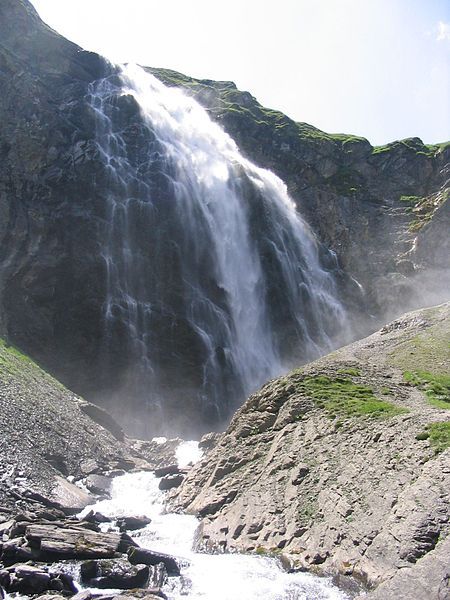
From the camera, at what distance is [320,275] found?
7450cm

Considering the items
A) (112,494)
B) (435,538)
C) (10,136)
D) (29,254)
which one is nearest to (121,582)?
(435,538)

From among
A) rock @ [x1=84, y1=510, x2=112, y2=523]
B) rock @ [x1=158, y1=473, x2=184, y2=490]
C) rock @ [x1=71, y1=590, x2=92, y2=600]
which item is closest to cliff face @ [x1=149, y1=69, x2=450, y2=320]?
rock @ [x1=158, y1=473, x2=184, y2=490]

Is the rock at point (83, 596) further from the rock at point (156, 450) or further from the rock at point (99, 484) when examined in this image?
the rock at point (156, 450)

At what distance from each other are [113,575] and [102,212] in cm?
5075

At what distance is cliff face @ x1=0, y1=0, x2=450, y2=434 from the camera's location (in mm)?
54375

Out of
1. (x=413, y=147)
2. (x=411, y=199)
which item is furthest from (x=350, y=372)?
(x=413, y=147)

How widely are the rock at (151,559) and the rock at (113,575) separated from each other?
1.96ft

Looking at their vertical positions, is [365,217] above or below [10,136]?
below

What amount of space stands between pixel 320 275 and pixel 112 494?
4952 cm

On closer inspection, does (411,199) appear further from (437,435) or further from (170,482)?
(437,435)

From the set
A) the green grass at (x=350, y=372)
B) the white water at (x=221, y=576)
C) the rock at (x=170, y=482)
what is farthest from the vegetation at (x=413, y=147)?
the white water at (x=221, y=576)

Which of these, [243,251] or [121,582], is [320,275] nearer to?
[243,251]

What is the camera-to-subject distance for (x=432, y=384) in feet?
108

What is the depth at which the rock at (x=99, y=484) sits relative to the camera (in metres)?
31.0
